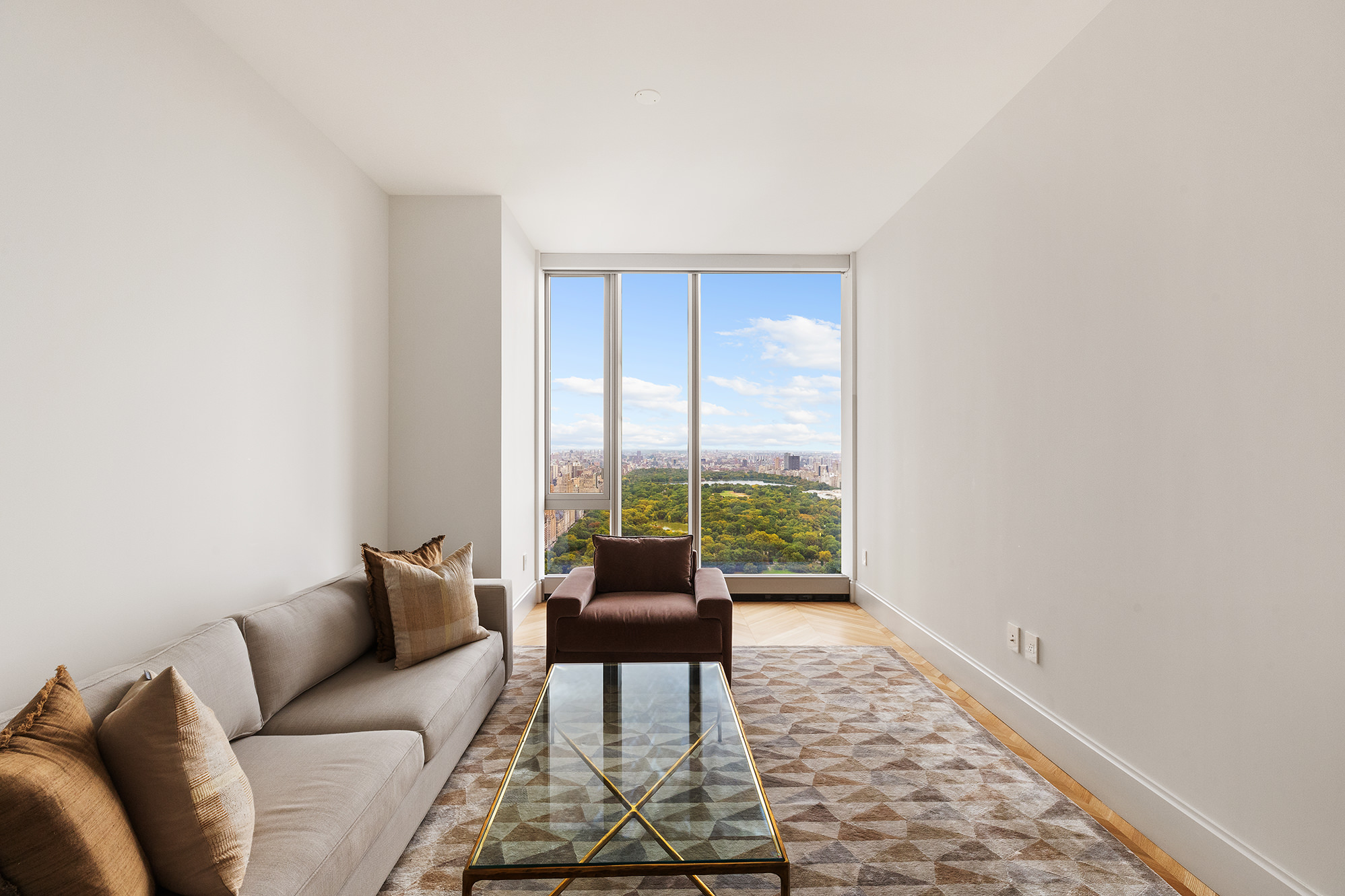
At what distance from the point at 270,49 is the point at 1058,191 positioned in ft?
10.6

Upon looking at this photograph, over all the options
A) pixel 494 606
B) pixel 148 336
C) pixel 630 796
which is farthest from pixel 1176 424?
pixel 148 336

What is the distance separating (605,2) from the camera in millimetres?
2398

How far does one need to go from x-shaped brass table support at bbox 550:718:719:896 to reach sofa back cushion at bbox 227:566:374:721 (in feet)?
3.14

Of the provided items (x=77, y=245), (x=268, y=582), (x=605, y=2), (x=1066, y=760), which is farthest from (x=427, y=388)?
(x=1066, y=760)

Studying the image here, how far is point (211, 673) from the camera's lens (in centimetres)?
193

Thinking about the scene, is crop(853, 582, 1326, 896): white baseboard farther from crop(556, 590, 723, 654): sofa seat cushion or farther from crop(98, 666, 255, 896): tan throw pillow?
crop(98, 666, 255, 896): tan throw pillow

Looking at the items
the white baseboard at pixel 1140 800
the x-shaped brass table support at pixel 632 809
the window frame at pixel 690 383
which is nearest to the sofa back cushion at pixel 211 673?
the x-shaped brass table support at pixel 632 809

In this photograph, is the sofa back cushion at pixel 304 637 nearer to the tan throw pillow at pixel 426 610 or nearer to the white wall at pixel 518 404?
the tan throw pillow at pixel 426 610

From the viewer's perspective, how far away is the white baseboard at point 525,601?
4.66 metres

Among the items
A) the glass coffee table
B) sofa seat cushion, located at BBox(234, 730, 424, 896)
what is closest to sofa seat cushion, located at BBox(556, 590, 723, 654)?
the glass coffee table

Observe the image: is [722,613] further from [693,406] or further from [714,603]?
[693,406]

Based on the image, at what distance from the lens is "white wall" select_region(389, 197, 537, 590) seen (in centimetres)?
414

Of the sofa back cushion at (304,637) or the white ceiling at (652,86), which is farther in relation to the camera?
the white ceiling at (652,86)

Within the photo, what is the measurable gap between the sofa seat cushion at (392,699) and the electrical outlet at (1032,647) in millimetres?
2370
